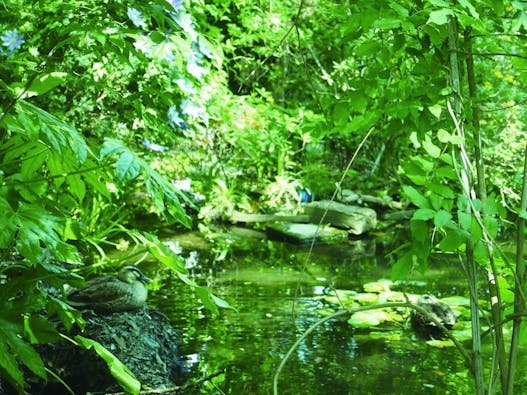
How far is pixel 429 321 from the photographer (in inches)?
142

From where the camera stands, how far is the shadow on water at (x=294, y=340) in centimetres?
294

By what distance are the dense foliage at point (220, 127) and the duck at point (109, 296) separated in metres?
0.17

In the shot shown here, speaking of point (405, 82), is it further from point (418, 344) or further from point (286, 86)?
point (286, 86)

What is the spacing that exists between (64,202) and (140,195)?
4464 mm

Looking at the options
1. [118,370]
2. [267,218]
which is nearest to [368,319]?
[118,370]

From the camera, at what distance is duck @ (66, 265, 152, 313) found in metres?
3.08

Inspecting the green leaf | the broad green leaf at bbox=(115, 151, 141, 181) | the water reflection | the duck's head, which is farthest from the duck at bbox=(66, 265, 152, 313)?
the broad green leaf at bbox=(115, 151, 141, 181)

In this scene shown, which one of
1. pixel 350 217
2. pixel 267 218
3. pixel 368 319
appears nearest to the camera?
pixel 368 319

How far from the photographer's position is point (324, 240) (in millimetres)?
6422

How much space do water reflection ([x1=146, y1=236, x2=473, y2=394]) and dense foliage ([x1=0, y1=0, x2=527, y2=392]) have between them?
0.61 metres

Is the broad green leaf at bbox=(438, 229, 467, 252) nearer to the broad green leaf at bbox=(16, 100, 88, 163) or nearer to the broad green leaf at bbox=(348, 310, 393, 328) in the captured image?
the broad green leaf at bbox=(16, 100, 88, 163)

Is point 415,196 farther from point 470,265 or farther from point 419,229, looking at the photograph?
point 470,265

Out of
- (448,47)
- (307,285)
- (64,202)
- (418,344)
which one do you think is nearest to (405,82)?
(448,47)

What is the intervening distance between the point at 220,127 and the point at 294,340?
4.15 meters
